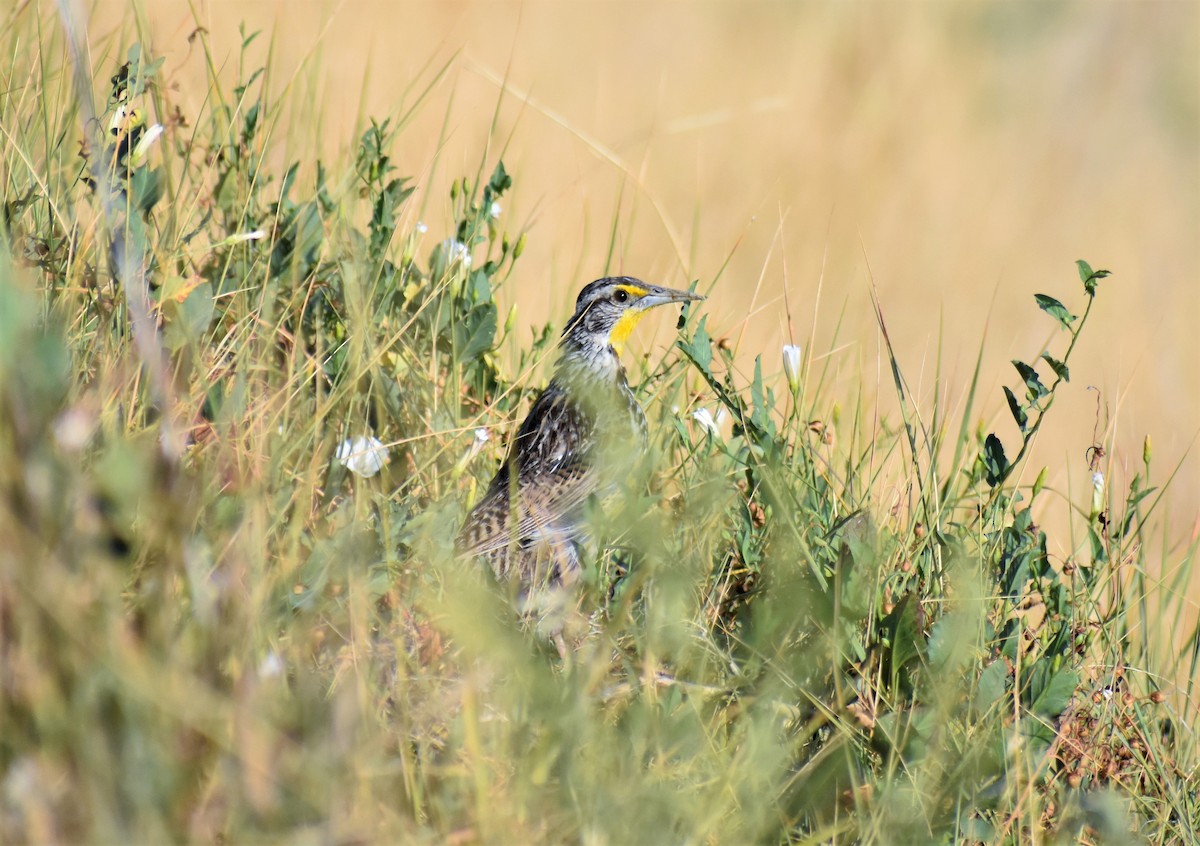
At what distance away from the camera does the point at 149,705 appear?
5.82 feet

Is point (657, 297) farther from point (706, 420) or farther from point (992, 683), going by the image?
point (992, 683)

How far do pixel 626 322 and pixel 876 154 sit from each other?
5.20 metres

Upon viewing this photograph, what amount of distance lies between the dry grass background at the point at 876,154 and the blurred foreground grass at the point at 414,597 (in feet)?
4.64

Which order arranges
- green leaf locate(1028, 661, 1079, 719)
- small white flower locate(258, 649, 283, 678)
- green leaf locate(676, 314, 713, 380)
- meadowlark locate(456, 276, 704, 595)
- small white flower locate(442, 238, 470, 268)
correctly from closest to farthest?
small white flower locate(258, 649, 283, 678)
green leaf locate(1028, 661, 1079, 719)
green leaf locate(676, 314, 713, 380)
meadowlark locate(456, 276, 704, 595)
small white flower locate(442, 238, 470, 268)

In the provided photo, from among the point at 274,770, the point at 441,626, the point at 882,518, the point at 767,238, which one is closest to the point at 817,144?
the point at 767,238

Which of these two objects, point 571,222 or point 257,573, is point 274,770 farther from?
point 571,222

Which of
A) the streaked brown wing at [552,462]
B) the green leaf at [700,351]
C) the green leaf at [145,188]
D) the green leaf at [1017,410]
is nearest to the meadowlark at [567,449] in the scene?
the streaked brown wing at [552,462]

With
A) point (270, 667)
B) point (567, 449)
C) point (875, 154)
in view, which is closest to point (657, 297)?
point (567, 449)

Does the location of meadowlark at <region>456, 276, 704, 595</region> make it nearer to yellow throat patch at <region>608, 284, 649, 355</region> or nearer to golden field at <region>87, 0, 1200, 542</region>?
yellow throat patch at <region>608, 284, 649, 355</region>

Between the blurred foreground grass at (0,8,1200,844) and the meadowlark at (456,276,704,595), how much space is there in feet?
0.58

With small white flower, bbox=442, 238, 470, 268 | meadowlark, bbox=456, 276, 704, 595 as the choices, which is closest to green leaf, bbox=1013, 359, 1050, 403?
meadowlark, bbox=456, 276, 704, 595

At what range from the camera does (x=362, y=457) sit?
3.04 m

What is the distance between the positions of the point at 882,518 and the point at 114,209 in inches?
70.1

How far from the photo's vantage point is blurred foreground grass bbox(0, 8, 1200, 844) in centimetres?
180
